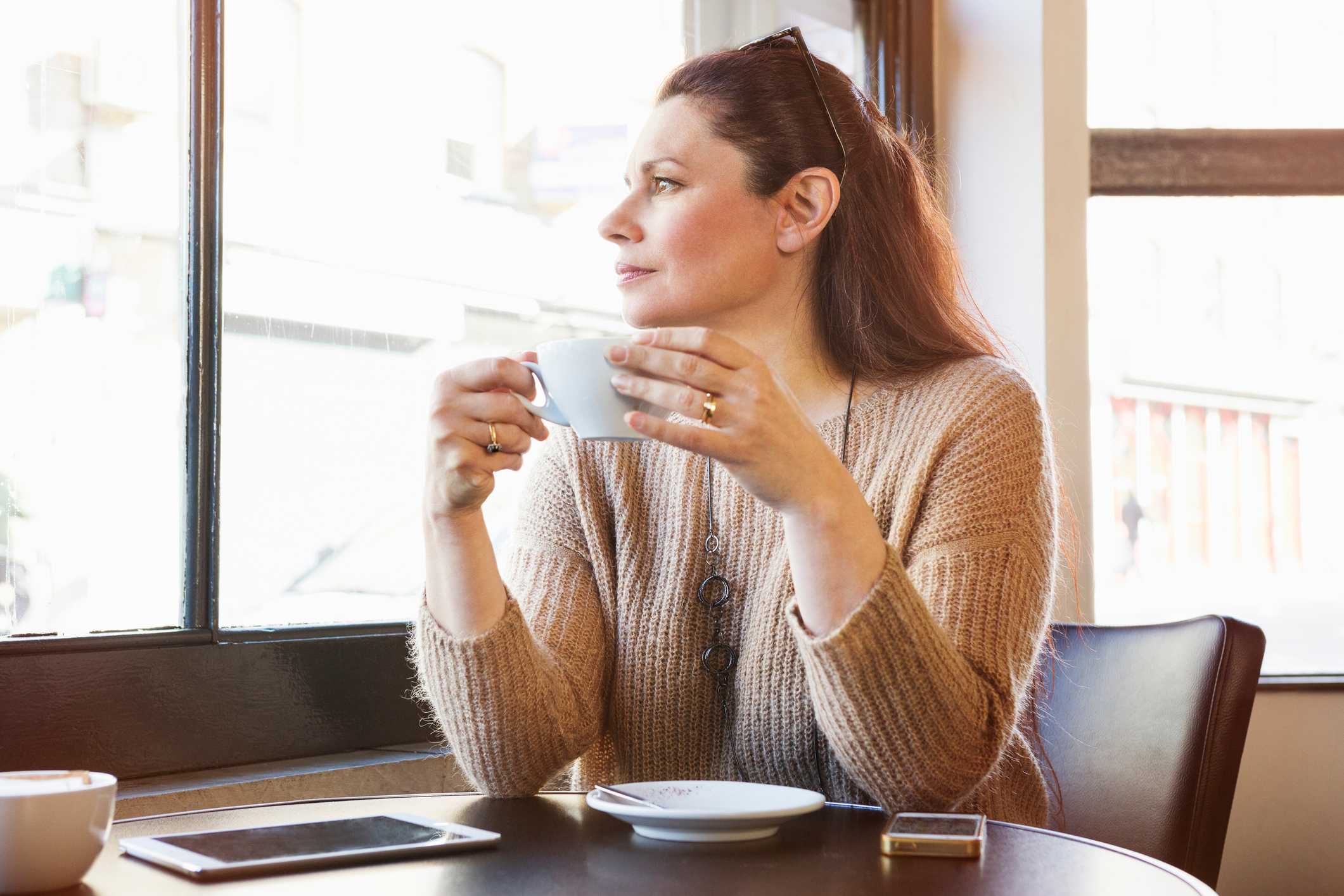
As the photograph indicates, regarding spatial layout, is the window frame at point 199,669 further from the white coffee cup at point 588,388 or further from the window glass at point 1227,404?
the window glass at point 1227,404

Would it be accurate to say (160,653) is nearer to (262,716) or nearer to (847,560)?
(262,716)

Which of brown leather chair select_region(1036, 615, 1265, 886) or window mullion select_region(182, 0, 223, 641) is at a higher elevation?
window mullion select_region(182, 0, 223, 641)

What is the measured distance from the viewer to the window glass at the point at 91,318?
4.32ft

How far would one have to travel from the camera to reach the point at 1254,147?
96.8 inches

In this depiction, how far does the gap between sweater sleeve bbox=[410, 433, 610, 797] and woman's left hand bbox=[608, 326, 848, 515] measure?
316 millimetres

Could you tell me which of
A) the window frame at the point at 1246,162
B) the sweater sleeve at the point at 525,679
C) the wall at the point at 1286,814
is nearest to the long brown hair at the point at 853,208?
the sweater sleeve at the point at 525,679

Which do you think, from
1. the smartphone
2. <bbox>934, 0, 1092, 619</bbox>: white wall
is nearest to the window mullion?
the smartphone

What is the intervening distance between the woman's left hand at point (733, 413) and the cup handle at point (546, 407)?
0.07 metres

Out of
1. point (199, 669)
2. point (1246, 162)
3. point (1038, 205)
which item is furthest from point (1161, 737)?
point (1246, 162)

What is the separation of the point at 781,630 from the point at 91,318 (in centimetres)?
80

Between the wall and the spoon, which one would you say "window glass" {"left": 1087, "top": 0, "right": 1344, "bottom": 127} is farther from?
the spoon

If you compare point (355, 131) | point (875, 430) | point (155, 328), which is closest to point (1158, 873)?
point (875, 430)

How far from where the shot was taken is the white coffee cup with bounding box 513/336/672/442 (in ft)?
2.82

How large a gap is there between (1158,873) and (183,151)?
4.10 ft
